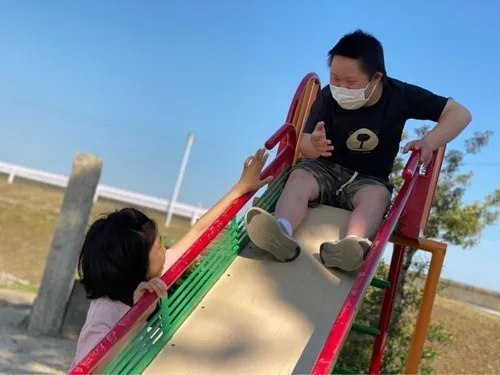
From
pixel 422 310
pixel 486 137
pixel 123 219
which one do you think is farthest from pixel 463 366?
pixel 123 219

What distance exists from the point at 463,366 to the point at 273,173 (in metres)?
4.30

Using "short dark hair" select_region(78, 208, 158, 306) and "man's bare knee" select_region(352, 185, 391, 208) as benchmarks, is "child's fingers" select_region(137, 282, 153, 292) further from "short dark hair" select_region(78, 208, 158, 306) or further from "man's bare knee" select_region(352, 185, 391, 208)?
"man's bare knee" select_region(352, 185, 391, 208)

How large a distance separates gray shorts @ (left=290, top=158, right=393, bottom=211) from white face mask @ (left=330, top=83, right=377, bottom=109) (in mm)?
334

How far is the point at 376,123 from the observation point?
3.30 m

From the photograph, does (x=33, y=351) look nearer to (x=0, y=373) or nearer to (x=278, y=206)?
(x=0, y=373)

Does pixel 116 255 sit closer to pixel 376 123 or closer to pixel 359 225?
pixel 359 225

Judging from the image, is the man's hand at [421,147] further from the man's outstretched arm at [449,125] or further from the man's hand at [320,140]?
the man's hand at [320,140]

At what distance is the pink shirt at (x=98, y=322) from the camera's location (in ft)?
7.18

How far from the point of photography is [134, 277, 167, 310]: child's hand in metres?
2.21

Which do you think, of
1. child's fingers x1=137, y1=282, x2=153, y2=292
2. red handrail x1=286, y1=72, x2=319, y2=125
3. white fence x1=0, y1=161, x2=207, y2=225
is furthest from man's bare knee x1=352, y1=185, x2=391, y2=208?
white fence x1=0, y1=161, x2=207, y2=225

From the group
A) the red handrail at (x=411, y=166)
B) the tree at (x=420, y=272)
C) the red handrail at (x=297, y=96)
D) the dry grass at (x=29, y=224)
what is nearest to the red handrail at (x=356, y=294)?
the red handrail at (x=411, y=166)

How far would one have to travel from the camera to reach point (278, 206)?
3164 mm

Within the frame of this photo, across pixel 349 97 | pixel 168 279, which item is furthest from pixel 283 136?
pixel 168 279

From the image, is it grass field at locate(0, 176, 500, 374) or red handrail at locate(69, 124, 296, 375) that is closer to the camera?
red handrail at locate(69, 124, 296, 375)
